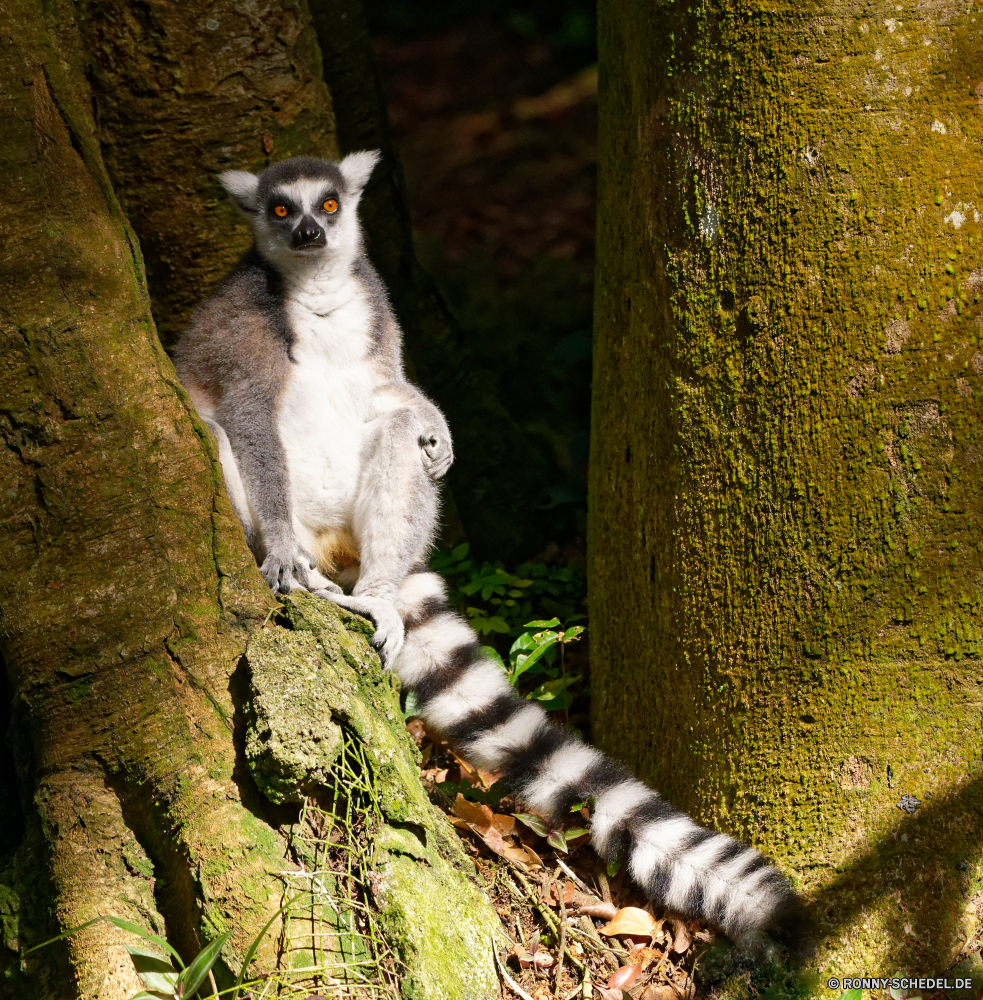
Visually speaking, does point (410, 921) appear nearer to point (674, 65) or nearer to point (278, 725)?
point (278, 725)

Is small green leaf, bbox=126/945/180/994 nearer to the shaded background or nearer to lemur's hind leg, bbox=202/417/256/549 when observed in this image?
lemur's hind leg, bbox=202/417/256/549

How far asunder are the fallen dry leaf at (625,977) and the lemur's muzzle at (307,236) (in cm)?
253

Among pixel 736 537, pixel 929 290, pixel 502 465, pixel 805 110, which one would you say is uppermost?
pixel 805 110

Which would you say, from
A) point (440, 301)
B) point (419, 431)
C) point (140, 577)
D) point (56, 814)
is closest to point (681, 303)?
point (419, 431)

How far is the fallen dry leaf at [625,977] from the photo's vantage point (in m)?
2.58

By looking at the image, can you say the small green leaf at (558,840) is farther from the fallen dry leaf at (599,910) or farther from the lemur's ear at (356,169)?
the lemur's ear at (356,169)

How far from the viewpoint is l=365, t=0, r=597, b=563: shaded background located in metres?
4.73

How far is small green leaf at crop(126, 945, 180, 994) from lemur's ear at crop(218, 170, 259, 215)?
2.53 meters

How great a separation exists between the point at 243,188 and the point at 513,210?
294 inches

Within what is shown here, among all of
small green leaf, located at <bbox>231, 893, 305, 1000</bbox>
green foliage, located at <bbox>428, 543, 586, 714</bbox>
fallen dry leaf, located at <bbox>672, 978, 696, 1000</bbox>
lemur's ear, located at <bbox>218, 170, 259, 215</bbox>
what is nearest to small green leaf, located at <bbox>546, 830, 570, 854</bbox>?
fallen dry leaf, located at <bbox>672, 978, 696, 1000</bbox>

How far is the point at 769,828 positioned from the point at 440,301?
322 centimetres

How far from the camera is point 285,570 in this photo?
3.04 m

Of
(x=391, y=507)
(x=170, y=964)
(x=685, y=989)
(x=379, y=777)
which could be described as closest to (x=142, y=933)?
(x=170, y=964)

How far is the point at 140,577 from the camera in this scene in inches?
91.8
